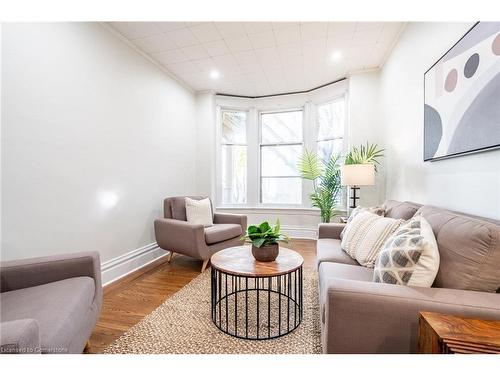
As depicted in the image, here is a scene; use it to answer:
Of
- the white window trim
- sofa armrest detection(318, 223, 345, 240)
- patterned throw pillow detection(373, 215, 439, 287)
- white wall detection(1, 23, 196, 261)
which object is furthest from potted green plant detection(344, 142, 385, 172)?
white wall detection(1, 23, 196, 261)

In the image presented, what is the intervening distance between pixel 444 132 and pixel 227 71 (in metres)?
2.82

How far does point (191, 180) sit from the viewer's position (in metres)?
4.22

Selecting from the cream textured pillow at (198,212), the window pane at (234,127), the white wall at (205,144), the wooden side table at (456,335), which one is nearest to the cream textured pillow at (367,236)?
the wooden side table at (456,335)

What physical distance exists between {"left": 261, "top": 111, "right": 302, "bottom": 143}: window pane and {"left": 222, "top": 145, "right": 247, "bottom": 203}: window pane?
0.54 meters

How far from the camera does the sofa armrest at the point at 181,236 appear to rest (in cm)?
265

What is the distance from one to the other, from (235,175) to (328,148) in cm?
178

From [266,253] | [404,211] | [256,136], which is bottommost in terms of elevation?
[266,253]

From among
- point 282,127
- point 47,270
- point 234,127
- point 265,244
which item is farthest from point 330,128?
point 47,270

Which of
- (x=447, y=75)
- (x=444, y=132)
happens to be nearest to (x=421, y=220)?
(x=444, y=132)

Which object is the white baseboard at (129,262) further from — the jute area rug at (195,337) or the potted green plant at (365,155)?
the potted green plant at (365,155)

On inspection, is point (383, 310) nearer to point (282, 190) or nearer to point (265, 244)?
point (265, 244)

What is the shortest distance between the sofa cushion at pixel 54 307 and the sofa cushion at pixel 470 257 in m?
1.69

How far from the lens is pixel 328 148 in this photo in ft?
13.8
